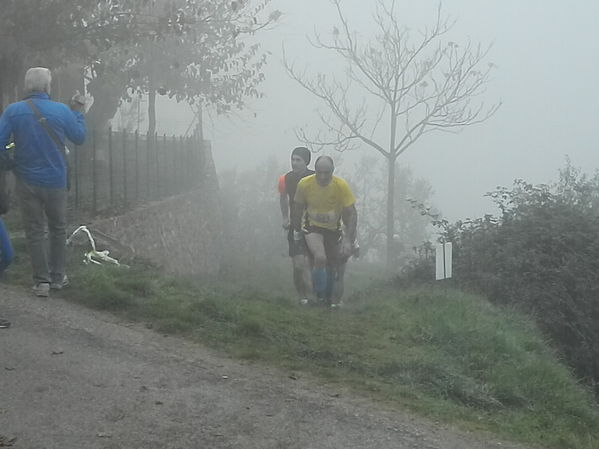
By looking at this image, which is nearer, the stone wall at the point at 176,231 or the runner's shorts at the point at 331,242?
the runner's shorts at the point at 331,242

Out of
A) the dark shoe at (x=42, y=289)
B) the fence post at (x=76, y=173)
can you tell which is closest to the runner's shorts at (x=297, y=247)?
the dark shoe at (x=42, y=289)

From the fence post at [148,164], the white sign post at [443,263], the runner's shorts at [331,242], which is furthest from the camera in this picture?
the fence post at [148,164]

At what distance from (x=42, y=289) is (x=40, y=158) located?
109 cm

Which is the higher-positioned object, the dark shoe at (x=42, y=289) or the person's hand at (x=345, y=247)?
the person's hand at (x=345, y=247)

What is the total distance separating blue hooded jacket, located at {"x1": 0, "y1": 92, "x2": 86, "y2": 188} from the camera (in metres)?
7.25

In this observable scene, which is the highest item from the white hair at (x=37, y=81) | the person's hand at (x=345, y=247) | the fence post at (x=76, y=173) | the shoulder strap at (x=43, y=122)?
the white hair at (x=37, y=81)

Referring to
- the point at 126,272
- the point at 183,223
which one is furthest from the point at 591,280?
the point at 183,223

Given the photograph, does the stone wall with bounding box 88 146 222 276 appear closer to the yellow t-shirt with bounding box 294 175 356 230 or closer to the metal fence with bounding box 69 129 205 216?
the metal fence with bounding box 69 129 205 216

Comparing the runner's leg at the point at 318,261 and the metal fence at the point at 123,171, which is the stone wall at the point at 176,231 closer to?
the metal fence at the point at 123,171

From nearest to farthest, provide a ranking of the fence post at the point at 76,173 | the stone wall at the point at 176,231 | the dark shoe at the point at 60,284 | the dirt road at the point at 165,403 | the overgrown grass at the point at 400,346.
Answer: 1. the dirt road at the point at 165,403
2. the overgrown grass at the point at 400,346
3. the dark shoe at the point at 60,284
4. the stone wall at the point at 176,231
5. the fence post at the point at 76,173

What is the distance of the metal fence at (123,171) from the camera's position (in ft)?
43.0

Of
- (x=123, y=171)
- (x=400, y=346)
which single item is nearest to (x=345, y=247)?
(x=400, y=346)

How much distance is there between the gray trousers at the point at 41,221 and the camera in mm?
7371

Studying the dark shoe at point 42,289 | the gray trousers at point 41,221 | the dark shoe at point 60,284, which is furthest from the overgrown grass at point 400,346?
the gray trousers at point 41,221
